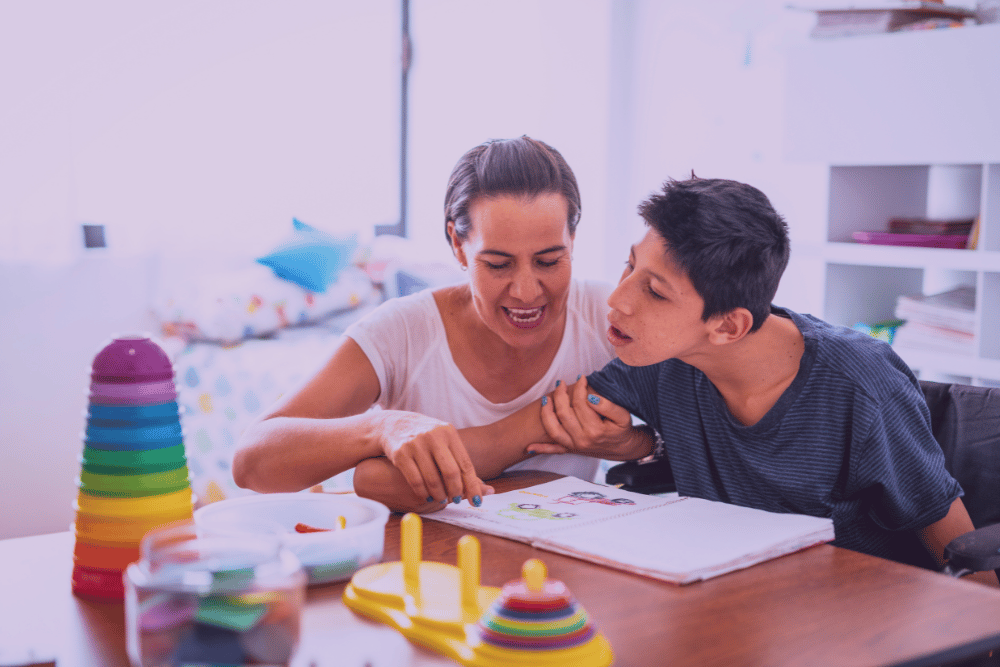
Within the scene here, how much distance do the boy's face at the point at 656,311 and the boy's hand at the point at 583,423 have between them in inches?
4.7

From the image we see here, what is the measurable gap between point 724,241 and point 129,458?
85 centimetres

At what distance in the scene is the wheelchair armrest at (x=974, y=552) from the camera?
1.15 metres

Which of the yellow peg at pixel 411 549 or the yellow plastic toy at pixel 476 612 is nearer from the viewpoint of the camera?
the yellow plastic toy at pixel 476 612

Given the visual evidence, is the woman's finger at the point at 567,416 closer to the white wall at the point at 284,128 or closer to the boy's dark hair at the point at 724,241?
the boy's dark hair at the point at 724,241

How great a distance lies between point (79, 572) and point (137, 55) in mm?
2922

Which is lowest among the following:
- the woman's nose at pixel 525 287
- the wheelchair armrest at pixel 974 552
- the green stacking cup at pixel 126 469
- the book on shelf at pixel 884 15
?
the wheelchair armrest at pixel 974 552

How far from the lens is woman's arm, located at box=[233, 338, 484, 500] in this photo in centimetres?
118

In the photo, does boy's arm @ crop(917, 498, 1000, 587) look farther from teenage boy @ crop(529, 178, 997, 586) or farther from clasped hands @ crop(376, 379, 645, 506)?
clasped hands @ crop(376, 379, 645, 506)

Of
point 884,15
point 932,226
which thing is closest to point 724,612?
point 932,226

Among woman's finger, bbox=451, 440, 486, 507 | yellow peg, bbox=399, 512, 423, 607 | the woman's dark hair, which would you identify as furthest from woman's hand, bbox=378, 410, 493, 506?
the woman's dark hair

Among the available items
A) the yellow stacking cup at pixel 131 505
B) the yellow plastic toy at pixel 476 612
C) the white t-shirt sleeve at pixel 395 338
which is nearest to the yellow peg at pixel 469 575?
the yellow plastic toy at pixel 476 612

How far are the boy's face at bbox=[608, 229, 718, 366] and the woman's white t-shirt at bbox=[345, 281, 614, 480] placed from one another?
35cm

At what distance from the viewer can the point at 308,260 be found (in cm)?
356

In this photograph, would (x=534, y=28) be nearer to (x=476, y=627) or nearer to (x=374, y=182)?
(x=374, y=182)
